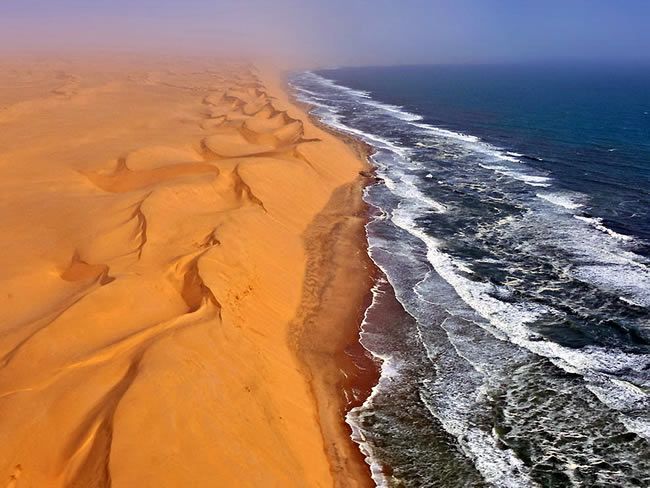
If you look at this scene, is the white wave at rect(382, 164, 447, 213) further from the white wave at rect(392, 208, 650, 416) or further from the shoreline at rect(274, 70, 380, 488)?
the white wave at rect(392, 208, 650, 416)

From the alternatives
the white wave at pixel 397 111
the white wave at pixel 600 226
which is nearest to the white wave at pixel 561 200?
the white wave at pixel 600 226

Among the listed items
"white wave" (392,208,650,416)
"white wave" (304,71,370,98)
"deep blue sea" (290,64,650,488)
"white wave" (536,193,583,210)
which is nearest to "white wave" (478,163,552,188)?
"deep blue sea" (290,64,650,488)

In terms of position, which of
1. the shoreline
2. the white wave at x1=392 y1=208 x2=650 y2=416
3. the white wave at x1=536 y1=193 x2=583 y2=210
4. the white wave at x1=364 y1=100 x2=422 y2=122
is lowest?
the shoreline

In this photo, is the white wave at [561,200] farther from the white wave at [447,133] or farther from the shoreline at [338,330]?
the white wave at [447,133]

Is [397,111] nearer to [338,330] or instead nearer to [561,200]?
[561,200]

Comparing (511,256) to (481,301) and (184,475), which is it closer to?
(481,301)

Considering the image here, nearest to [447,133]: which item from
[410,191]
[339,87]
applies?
[410,191]

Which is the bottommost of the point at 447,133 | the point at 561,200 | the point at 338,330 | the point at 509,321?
the point at 338,330
